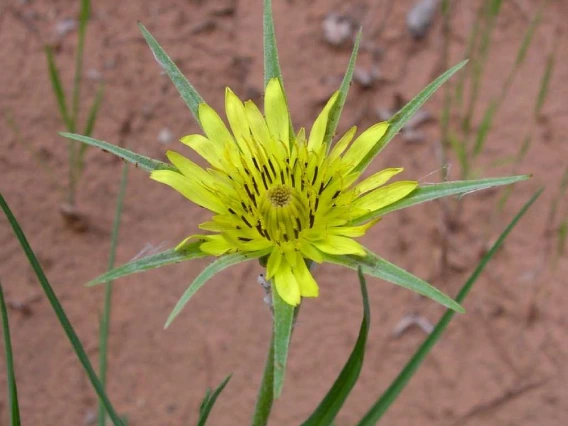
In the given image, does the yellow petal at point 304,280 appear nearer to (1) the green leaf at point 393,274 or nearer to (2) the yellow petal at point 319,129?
(1) the green leaf at point 393,274

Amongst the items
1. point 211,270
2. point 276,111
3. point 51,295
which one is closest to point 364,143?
point 276,111

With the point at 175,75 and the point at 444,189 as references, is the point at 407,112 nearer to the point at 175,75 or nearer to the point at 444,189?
the point at 444,189

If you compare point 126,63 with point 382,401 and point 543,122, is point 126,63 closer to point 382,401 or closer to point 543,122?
point 543,122

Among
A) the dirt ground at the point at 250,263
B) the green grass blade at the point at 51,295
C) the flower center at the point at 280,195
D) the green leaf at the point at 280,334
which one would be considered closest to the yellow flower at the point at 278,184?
the flower center at the point at 280,195

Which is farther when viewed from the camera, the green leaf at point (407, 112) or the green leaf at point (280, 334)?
the green leaf at point (407, 112)

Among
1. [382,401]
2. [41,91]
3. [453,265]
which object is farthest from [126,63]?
[382,401]
